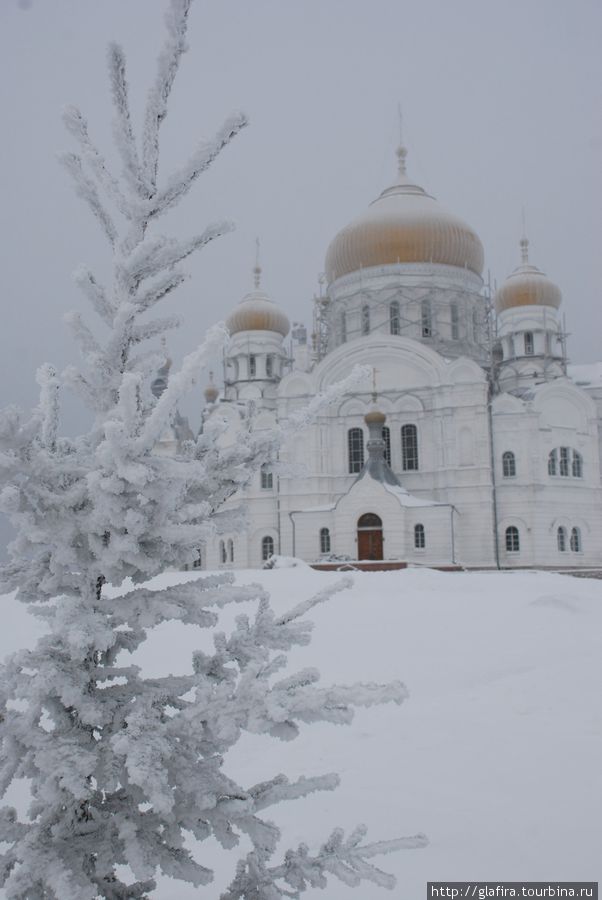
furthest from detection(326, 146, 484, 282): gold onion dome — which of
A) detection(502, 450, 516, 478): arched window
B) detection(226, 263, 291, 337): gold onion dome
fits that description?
detection(502, 450, 516, 478): arched window

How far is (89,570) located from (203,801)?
937 millimetres

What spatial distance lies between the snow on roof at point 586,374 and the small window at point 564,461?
184 inches

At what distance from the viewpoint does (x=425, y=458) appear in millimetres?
31031

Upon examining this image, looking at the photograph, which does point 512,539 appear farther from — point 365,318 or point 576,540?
point 365,318

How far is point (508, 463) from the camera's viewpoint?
100ft

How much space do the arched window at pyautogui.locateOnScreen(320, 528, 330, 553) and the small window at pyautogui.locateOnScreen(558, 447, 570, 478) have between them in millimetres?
9477

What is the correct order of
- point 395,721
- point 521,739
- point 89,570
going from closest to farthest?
point 89,570, point 521,739, point 395,721

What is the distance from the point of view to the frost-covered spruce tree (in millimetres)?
2723

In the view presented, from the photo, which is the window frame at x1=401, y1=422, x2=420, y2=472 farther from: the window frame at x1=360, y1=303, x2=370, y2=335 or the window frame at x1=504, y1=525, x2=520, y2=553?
the window frame at x1=360, y1=303, x2=370, y2=335

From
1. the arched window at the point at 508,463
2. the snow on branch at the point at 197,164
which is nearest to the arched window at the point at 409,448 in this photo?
the arched window at the point at 508,463

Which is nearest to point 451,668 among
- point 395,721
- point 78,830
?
point 395,721

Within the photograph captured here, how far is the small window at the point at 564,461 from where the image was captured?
1220 inches

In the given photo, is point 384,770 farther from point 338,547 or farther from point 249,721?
point 338,547

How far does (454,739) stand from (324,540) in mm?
22436
